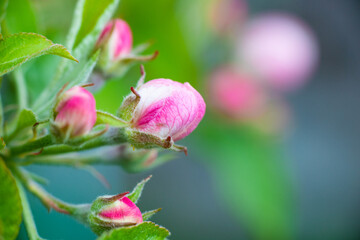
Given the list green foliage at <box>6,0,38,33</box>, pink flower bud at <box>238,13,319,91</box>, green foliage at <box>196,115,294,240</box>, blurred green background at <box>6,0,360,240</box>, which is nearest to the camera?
green foliage at <box>6,0,38,33</box>

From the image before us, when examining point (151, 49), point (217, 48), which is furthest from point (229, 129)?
point (151, 49)

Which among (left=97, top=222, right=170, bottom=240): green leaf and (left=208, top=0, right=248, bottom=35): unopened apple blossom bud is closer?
(left=97, top=222, right=170, bottom=240): green leaf

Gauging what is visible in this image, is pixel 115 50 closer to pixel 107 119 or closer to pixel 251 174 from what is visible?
pixel 107 119

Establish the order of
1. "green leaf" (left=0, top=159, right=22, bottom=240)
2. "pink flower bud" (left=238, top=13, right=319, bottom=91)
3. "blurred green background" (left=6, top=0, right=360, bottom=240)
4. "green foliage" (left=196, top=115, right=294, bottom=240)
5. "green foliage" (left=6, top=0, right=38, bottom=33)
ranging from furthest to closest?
"pink flower bud" (left=238, top=13, right=319, bottom=91), "green foliage" (left=196, top=115, right=294, bottom=240), "blurred green background" (left=6, top=0, right=360, bottom=240), "green foliage" (left=6, top=0, right=38, bottom=33), "green leaf" (left=0, top=159, right=22, bottom=240)

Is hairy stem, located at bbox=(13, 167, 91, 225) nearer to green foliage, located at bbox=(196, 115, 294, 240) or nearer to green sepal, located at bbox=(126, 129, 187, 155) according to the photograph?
Result: green sepal, located at bbox=(126, 129, 187, 155)

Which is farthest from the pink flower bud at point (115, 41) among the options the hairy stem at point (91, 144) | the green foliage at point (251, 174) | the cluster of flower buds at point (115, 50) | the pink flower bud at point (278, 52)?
the pink flower bud at point (278, 52)

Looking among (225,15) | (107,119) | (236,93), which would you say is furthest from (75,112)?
(225,15)

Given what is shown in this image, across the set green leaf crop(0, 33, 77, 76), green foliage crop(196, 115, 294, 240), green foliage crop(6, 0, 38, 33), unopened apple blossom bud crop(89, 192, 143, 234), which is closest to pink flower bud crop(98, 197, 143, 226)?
unopened apple blossom bud crop(89, 192, 143, 234)
